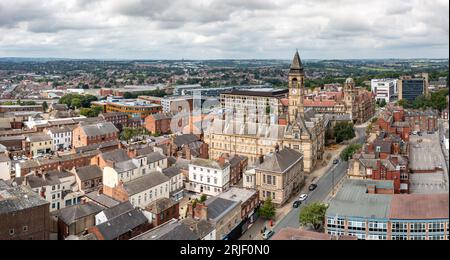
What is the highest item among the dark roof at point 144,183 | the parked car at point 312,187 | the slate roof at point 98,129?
the slate roof at point 98,129

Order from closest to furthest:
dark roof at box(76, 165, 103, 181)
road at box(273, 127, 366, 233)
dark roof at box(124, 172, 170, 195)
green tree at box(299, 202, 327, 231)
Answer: green tree at box(299, 202, 327, 231)
road at box(273, 127, 366, 233)
dark roof at box(124, 172, 170, 195)
dark roof at box(76, 165, 103, 181)

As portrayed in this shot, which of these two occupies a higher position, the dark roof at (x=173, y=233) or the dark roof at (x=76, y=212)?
the dark roof at (x=173, y=233)

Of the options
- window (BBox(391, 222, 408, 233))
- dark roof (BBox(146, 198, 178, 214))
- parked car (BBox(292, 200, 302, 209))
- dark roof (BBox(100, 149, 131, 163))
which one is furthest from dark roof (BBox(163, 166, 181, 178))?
window (BBox(391, 222, 408, 233))

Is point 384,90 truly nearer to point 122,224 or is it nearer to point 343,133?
point 343,133

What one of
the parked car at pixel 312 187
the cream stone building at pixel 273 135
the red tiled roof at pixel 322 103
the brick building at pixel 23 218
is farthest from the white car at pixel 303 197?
the red tiled roof at pixel 322 103

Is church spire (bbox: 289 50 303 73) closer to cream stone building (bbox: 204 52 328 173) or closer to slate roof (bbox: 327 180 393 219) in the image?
cream stone building (bbox: 204 52 328 173)

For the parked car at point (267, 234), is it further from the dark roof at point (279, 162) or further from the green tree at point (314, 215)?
the dark roof at point (279, 162)
